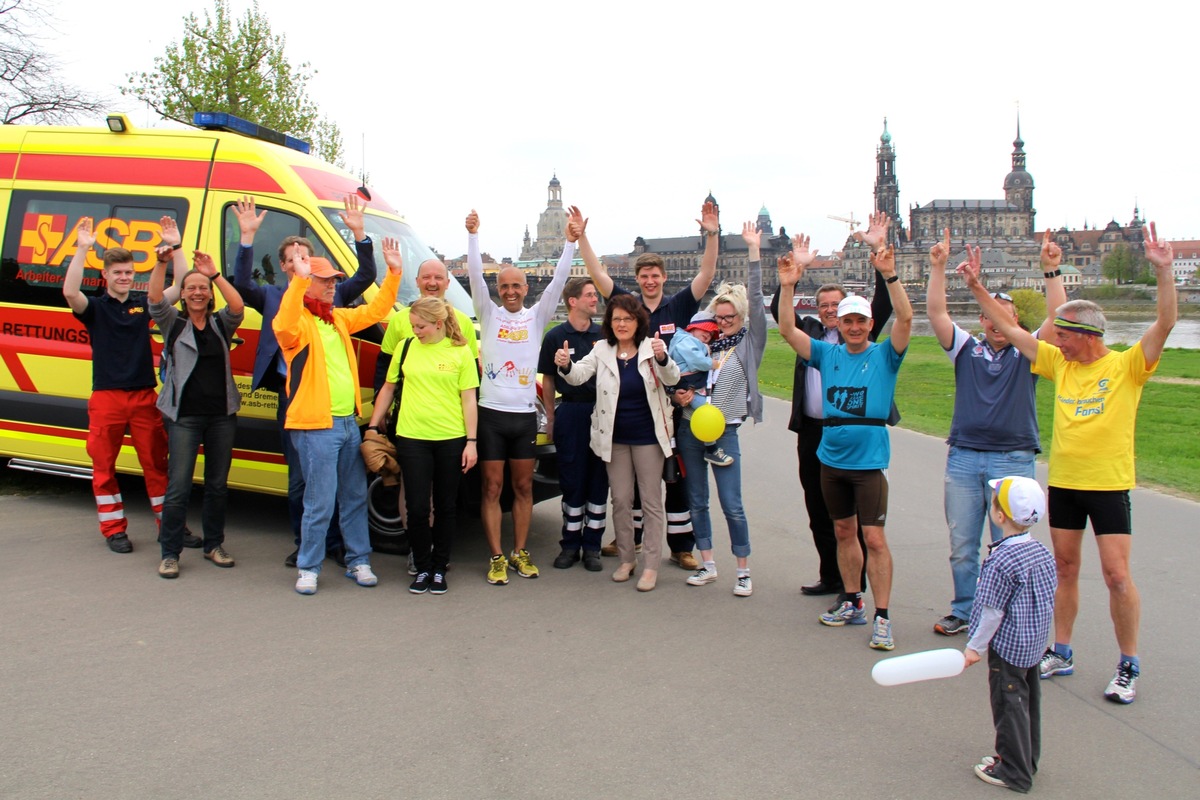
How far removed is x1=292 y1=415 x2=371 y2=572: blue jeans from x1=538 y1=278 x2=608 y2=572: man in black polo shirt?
53.8 inches

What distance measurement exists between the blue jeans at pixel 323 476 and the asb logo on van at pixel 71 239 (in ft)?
7.58

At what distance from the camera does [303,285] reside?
5527mm

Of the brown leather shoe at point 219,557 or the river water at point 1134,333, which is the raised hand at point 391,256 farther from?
the river water at point 1134,333

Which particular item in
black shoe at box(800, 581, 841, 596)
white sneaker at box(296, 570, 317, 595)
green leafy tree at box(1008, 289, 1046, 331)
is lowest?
black shoe at box(800, 581, 841, 596)

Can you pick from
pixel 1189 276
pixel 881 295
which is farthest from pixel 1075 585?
pixel 1189 276

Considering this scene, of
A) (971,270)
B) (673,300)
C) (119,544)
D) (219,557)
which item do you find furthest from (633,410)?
(119,544)

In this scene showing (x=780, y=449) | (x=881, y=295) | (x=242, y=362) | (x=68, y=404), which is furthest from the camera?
(x=780, y=449)

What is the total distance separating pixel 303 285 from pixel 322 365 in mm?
535

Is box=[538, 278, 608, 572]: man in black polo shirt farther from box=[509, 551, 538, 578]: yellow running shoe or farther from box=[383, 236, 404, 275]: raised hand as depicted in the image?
box=[383, 236, 404, 275]: raised hand

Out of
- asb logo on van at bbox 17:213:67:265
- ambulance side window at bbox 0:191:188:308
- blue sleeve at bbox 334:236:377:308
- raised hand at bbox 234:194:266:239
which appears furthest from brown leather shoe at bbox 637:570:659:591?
asb logo on van at bbox 17:213:67:265

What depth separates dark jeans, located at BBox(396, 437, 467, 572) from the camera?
19.2ft

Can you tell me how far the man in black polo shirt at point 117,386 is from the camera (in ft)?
20.8

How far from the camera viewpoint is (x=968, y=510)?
522 centimetres

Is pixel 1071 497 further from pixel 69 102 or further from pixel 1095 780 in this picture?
pixel 69 102
